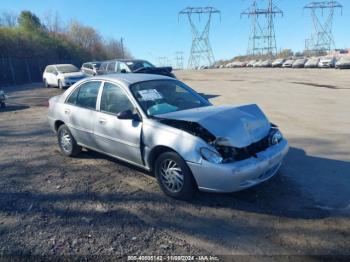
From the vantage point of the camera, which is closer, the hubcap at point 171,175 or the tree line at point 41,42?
the hubcap at point 171,175

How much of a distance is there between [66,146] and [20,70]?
1152 inches

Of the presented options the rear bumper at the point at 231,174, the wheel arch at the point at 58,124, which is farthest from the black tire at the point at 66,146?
the rear bumper at the point at 231,174

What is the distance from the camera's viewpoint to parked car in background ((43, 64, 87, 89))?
67.7 feet

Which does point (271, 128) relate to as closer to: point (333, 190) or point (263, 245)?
point (333, 190)

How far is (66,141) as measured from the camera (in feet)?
20.7

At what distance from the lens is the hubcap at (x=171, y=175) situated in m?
4.28

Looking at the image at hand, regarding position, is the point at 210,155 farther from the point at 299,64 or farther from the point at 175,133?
the point at 299,64

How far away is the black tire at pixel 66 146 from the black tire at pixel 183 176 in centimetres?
227

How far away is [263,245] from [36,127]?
785cm

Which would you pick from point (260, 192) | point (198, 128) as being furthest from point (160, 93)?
point (260, 192)

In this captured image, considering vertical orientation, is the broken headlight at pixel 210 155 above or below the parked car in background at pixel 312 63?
above

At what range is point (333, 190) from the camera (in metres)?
4.58

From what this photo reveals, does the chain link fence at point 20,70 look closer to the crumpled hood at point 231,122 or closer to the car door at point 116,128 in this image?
the car door at point 116,128

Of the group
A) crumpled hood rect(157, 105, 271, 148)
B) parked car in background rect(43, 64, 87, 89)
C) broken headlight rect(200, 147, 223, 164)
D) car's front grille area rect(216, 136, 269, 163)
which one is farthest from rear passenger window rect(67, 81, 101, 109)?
parked car in background rect(43, 64, 87, 89)
